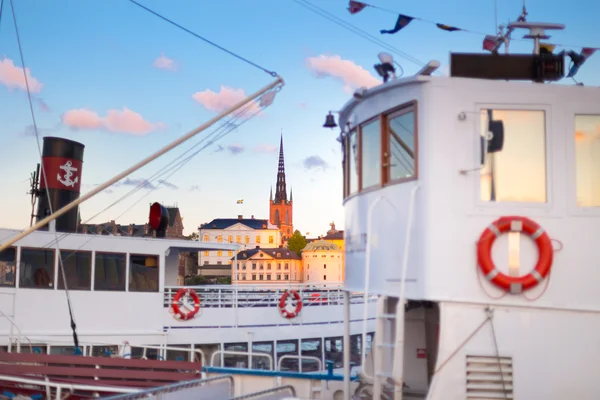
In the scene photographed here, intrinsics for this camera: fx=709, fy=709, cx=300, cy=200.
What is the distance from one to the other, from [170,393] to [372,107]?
4.68 meters

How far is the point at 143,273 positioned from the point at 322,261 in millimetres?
133513

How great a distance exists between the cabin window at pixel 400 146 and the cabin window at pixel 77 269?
10415 mm

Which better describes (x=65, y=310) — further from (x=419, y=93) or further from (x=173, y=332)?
(x=419, y=93)

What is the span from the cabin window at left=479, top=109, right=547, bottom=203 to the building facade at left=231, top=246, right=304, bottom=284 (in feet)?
466

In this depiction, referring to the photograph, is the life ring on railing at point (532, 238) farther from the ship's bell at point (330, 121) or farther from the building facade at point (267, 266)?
the building facade at point (267, 266)

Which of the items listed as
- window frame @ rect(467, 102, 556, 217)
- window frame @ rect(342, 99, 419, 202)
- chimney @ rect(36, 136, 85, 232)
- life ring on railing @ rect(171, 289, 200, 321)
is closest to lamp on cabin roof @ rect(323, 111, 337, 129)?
window frame @ rect(342, 99, 419, 202)

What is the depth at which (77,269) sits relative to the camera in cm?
1611

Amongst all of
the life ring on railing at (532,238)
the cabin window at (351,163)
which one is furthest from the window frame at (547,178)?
the cabin window at (351,163)

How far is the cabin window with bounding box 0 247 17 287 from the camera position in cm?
1538

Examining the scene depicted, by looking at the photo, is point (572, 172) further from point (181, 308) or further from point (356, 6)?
point (181, 308)

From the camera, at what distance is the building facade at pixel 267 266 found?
494ft

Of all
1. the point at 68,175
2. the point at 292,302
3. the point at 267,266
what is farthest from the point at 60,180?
the point at 267,266

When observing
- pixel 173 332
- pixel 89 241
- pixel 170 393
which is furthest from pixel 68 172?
pixel 170 393

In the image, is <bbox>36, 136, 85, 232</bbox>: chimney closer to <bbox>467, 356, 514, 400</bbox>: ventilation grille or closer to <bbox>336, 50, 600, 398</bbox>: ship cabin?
<bbox>336, 50, 600, 398</bbox>: ship cabin
